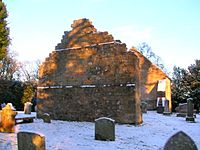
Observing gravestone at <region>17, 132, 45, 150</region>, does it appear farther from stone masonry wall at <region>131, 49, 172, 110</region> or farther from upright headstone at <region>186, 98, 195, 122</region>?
stone masonry wall at <region>131, 49, 172, 110</region>

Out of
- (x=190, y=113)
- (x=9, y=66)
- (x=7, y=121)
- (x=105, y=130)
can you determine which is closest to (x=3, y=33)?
(x=7, y=121)

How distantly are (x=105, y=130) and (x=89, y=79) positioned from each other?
6.92 m

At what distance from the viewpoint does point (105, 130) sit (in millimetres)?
11023

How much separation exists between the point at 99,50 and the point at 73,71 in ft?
7.72

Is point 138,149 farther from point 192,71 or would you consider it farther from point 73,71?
point 192,71

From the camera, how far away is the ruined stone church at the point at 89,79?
16078 millimetres

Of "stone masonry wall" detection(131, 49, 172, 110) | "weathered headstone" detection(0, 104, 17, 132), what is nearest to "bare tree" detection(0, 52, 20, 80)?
"stone masonry wall" detection(131, 49, 172, 110)

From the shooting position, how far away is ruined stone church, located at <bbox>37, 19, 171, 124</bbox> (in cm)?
1608

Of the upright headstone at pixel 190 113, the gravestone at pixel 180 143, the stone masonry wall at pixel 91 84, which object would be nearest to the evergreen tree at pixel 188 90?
the upright headstone at pixel 190 113

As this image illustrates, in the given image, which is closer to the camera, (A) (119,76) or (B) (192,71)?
(A) (119,76)

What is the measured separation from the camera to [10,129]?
11.8 meters

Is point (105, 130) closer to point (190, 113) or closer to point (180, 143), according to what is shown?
point (180, 143)

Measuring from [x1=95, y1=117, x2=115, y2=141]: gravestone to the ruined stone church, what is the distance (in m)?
4.66

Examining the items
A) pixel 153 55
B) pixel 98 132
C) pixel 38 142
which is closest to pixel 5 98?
pixel 98 132
